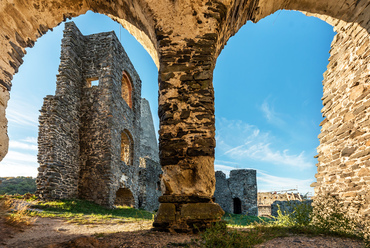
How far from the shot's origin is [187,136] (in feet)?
10.7

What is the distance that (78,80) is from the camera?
10.3 metres

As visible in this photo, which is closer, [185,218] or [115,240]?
[115,240]

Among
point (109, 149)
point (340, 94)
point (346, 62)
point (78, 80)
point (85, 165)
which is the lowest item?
point (85, 165)

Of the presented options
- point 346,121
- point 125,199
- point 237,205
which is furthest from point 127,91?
point 237,205

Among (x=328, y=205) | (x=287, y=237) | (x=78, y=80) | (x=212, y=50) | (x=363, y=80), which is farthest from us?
(x=78, y=80)

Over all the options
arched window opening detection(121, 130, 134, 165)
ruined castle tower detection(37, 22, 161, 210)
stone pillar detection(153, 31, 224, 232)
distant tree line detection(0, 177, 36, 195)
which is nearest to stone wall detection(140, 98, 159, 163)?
distant tree line detection(0, 177, 36, 195)

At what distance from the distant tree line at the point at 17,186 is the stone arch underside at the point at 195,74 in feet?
41.4

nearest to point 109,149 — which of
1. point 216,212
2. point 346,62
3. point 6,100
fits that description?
point 6,100

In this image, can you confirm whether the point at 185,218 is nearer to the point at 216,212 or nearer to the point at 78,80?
the point at 216,212

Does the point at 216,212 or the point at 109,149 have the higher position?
the point at 109,149

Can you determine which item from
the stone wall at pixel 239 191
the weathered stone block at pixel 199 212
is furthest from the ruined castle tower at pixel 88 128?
the stone wall at pixel 239 191

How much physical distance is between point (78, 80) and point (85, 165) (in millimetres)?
4162

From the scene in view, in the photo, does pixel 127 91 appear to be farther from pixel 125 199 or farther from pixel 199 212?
pixel 199 212

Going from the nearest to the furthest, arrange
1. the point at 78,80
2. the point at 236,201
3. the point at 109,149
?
the point at 109,149, the point at 78,80, the point at 236,201
